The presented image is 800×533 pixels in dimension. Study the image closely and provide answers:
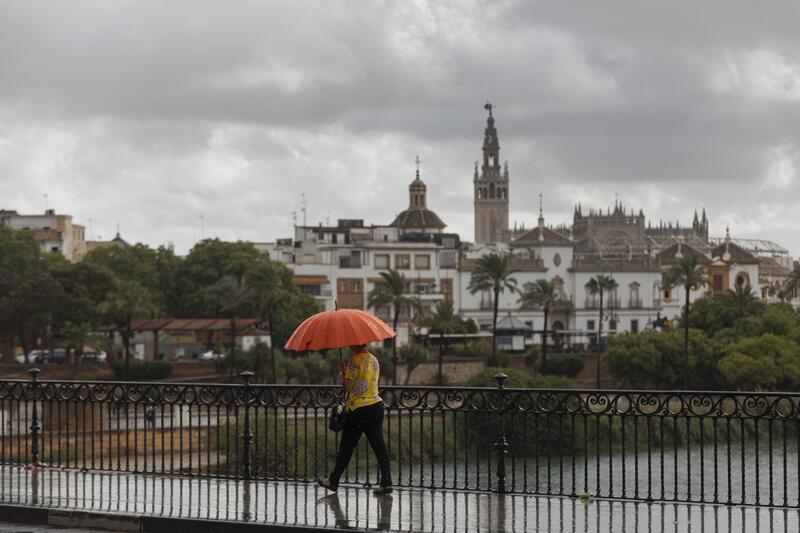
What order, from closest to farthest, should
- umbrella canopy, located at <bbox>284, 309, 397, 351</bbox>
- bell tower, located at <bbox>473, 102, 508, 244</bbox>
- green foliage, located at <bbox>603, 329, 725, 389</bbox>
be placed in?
umbrella canopy, located at <bbox>284, 309, 397, 351</bbox> → green foliage, located at <bbox>603, 329, 725, 389</bbox> → bell tower, located at <bbox>473, 102, 508, 244</bbox>

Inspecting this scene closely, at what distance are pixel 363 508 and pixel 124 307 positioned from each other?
6095 centimetres

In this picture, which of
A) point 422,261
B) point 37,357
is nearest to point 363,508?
point 37,357

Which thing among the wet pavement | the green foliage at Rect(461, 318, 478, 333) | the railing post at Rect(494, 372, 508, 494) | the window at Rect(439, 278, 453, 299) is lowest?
the wet pavement

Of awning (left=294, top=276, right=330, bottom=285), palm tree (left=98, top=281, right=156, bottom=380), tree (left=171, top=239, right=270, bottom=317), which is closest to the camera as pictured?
palm tree (left=98, top=281, right=156, bottom=380)

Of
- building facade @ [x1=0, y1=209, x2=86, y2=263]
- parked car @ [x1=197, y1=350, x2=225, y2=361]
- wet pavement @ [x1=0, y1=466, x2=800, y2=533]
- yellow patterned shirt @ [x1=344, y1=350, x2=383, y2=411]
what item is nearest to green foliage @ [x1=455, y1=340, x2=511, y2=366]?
parked car @ [x1=197, y1=350, x2=225, y2=361]

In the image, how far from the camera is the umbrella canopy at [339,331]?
46.0 feet

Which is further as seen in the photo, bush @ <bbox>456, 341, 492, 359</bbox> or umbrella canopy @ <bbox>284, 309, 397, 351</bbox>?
bush @ <bbox>456, 341, 492, 359</bbox>

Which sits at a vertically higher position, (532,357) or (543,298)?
(543,298)

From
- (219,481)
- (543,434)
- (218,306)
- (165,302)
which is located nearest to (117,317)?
(218,306)

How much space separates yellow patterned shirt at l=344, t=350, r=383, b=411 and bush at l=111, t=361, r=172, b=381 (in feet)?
184

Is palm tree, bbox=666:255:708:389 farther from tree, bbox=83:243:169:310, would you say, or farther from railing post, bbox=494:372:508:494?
railing post, bbox=494:372:508:494

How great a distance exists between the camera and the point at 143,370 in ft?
229

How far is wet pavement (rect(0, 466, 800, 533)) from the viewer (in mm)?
13000

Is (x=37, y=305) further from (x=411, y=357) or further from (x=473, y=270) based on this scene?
(x=473, y=270)
